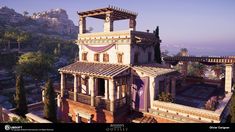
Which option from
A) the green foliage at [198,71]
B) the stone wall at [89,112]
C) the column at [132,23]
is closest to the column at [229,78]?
the column at [132,23]

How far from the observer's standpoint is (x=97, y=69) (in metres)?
20.9

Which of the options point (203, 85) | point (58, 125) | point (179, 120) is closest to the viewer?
point (58, 125)

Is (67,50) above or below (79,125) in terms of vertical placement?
above

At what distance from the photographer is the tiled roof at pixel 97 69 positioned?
19078 mm

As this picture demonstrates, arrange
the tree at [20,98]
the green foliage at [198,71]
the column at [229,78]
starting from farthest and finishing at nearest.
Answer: the green foliage at [198,71]
the column at [229,78]
the tree at [20,98]

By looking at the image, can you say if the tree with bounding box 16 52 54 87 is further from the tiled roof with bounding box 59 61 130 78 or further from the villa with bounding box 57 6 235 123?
the tiled roof with bounding box 59 61 130 78

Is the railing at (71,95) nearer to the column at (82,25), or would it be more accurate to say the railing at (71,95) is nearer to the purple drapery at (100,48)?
the purple drapery at (100,48)

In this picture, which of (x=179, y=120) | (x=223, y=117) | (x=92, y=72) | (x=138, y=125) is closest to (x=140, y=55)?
(x=92, y=72)

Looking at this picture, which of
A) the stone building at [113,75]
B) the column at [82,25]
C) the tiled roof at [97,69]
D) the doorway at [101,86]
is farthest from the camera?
the column at [82,25]

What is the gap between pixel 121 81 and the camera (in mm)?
19531

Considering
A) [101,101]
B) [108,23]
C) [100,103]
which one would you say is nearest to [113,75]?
[101,101]

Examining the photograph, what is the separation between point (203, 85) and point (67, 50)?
241 feet

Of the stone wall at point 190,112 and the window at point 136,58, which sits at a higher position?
the window at point 136,58

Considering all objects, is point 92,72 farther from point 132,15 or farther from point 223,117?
point 223,117
